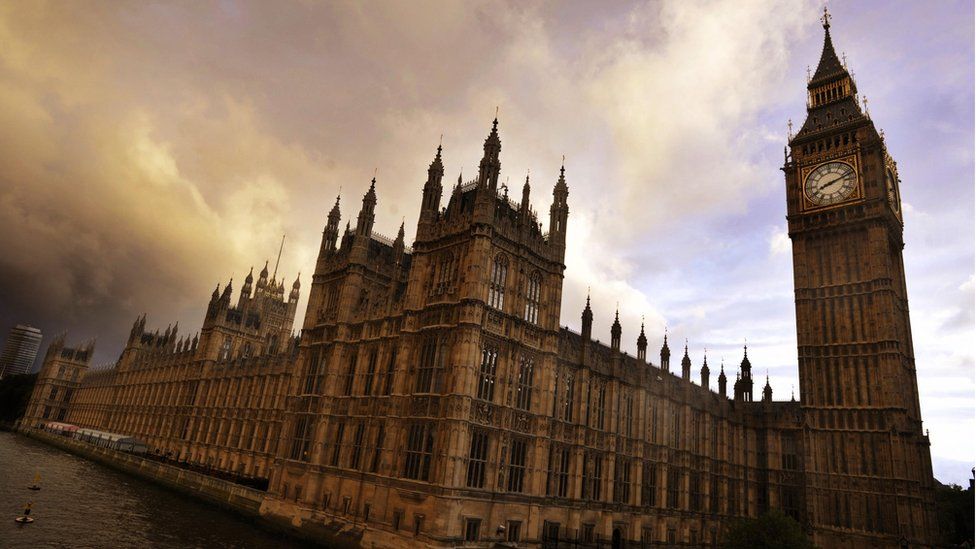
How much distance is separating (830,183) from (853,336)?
61.8ft

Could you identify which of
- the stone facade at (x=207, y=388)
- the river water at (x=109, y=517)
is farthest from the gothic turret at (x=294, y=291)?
the river water at (x=109, y=517)

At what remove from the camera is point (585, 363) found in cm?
4709

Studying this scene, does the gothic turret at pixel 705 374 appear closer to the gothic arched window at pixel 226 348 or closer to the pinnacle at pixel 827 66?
the pinnacle at pixel 827 66

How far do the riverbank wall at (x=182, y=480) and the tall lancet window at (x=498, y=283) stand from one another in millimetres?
28494

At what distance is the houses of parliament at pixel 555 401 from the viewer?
128 ft

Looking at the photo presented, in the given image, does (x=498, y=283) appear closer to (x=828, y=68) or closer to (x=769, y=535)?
(x=769, y=535)

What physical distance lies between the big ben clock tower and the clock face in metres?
0.12

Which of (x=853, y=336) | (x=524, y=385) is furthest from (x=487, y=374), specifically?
(x=853, y=336)

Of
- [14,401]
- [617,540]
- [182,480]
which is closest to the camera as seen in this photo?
[617,540]

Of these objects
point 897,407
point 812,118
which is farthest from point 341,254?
point 812,118

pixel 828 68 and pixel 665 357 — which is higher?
pixel 828 68

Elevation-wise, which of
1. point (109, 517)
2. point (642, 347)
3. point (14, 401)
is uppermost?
point (642, 347)

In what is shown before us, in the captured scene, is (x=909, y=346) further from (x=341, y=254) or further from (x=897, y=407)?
(x=341, y=254)

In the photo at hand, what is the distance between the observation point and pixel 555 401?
4444cm
